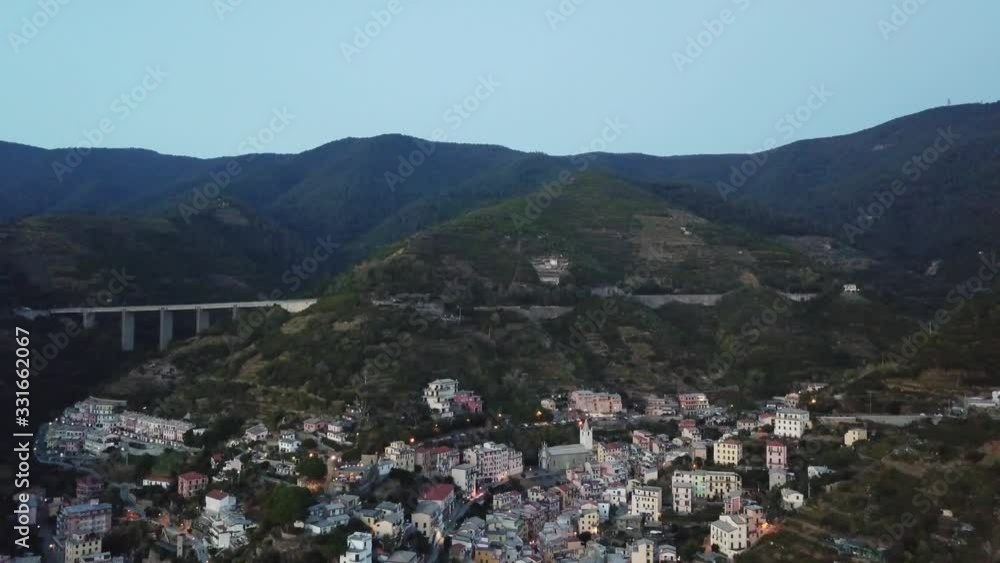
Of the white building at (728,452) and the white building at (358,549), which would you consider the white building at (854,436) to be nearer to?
the white building at (728,452)

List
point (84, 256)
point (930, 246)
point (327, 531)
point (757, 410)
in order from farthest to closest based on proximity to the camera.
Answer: point (930, 246)
point (84, 256)
point (757, 410)
point (327, 531)

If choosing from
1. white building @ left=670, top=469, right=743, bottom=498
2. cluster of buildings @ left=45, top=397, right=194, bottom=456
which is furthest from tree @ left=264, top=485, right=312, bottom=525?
white building @ left=670, top=469, right=743, bottom=498

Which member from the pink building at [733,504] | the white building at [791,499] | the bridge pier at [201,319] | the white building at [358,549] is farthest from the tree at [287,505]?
the bridge pier at [201,319]

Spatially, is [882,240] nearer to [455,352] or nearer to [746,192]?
[746,192]

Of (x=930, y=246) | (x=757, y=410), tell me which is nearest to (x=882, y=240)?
(x=930, y=246)
